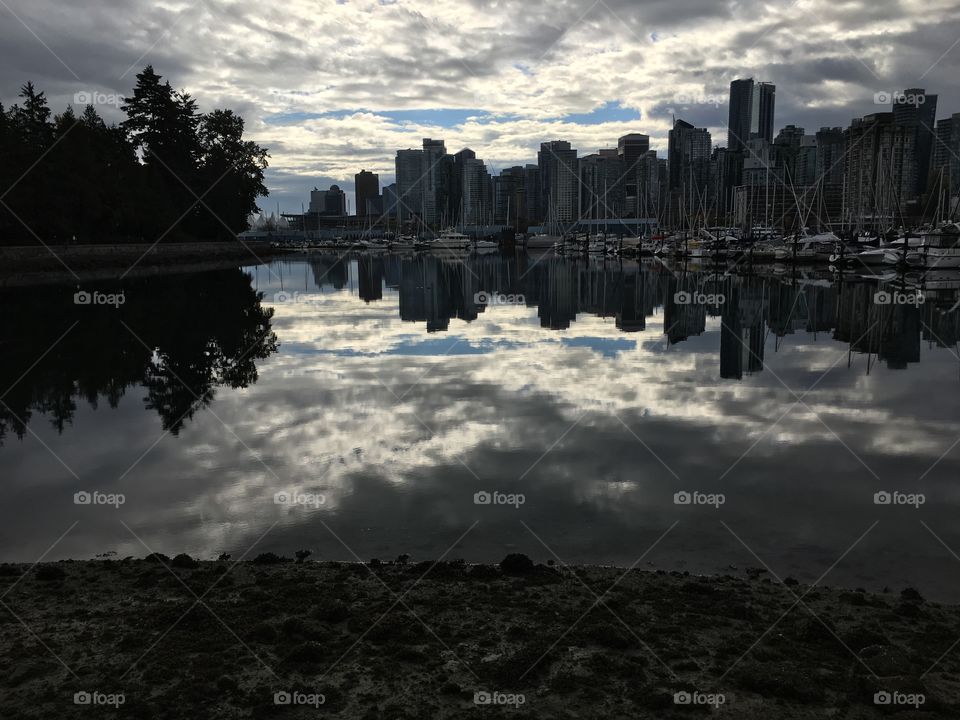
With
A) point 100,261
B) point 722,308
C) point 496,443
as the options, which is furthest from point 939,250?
point 100,261

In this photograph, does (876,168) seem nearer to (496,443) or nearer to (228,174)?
(228,174)

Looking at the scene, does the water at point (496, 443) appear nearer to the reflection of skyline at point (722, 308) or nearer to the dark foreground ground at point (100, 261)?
the reflection of skyline at point (722, 308)

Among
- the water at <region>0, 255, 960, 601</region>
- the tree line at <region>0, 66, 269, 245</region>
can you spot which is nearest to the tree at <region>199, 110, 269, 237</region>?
the tree line at <region>0, 66, 269, 245</region>

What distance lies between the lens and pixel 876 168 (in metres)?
119

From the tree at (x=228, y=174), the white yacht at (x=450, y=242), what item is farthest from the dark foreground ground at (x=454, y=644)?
the white yacht at (x=450, y=242)

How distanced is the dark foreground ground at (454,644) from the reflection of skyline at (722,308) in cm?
1426

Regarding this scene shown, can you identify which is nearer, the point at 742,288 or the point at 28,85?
the point at 742,288

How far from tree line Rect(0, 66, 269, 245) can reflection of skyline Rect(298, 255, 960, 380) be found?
77.8ft

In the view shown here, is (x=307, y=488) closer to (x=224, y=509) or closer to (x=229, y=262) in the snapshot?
(x=224, y=509)

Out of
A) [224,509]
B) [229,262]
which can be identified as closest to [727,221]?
[229,262]

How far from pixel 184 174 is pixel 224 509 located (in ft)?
327

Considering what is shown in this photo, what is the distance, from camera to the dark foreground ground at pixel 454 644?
6.31 metres

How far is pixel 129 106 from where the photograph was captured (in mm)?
99000

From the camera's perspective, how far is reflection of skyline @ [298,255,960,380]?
2859 cm
